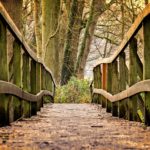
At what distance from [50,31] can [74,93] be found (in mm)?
2982

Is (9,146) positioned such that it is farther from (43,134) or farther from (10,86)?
(10,86)

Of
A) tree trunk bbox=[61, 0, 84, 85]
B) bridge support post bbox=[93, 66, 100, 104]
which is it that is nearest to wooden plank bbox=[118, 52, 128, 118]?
bridge support post bbox=[93, 66, 100, 104]

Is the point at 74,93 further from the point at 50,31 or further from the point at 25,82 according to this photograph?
the point at 25,82

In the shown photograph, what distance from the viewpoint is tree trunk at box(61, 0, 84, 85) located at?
19.4 meters

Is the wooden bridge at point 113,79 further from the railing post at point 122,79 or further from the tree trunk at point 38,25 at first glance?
the tree trunk at point 38,25

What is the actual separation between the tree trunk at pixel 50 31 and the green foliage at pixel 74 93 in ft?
5.12

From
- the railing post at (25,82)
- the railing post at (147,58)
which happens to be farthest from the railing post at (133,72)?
the railing post at (25,82)

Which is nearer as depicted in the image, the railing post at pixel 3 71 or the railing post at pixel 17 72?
the railing post at pixel 3 71

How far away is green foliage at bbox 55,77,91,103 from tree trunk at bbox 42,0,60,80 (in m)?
1.56

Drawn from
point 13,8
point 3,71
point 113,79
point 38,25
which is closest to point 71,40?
point 38,25

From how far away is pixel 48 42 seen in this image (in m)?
18.7

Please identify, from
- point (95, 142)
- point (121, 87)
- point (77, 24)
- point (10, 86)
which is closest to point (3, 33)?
point (10, 86)

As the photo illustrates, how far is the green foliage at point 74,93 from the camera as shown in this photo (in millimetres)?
17062

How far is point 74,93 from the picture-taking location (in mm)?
17172
